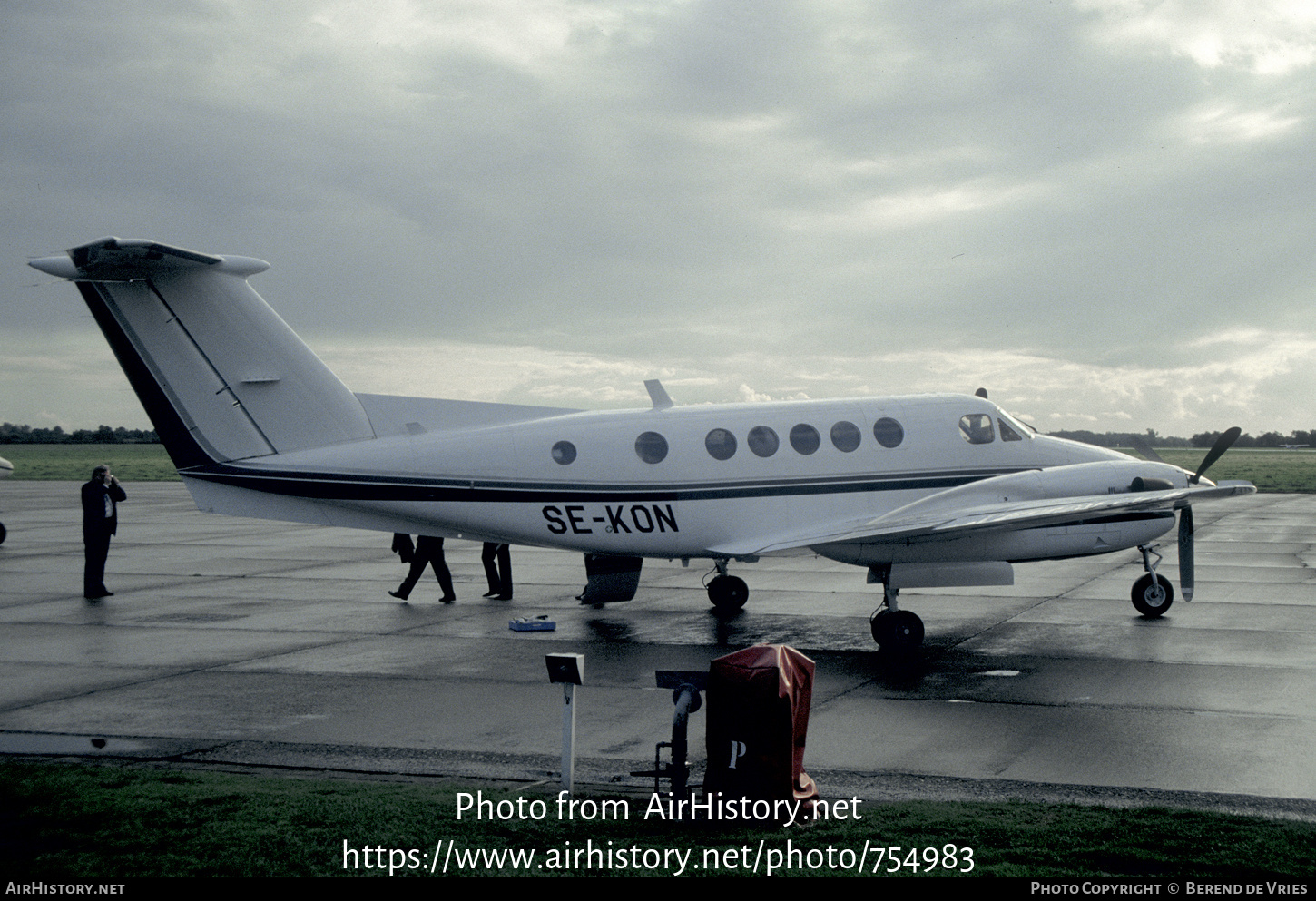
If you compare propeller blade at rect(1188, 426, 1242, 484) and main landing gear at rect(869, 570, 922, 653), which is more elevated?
propeller blade at rect(1188, 426, 1242, 484)

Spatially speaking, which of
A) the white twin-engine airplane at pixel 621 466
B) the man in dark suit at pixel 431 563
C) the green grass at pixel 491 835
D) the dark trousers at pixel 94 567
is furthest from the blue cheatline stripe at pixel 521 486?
the dark trousers at pixel 94 567

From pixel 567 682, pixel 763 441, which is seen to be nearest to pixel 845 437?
pixel 763 441

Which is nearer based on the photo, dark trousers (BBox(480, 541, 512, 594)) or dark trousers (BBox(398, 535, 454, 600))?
dark trousers (BBox(398, 535, 454, 600))

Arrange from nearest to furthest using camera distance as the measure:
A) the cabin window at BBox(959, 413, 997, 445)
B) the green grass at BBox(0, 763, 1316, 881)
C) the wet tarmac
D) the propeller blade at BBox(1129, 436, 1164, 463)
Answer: the green grass at BBox(0, 763, 1316, 881) < the wet tarmac < the cabin window at BBox(959, 413, 997, 445) < the propeller blade at BBox(1129, 436, 1164, 463)

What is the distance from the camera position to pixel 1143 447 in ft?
53.8

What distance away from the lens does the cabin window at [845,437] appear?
14.5 metres

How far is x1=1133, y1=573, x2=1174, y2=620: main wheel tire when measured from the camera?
15.3m

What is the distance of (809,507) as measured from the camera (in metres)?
14.4

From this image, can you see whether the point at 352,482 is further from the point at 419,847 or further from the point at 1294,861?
the point at 1294,861

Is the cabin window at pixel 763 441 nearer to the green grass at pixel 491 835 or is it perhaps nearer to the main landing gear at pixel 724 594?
the main landing gear at pixel 724 594

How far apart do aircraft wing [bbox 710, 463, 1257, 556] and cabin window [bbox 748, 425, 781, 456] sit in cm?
117

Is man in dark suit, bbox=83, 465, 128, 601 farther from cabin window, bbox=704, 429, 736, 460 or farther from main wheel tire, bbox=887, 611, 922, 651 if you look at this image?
main wheel tire, bbox=887, 611, 922, 651

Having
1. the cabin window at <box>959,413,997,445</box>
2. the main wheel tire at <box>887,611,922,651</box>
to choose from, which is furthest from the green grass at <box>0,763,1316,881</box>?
the cabin window at <box>959,413,997,445</box>

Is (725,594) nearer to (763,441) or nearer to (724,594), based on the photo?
(724,594)
